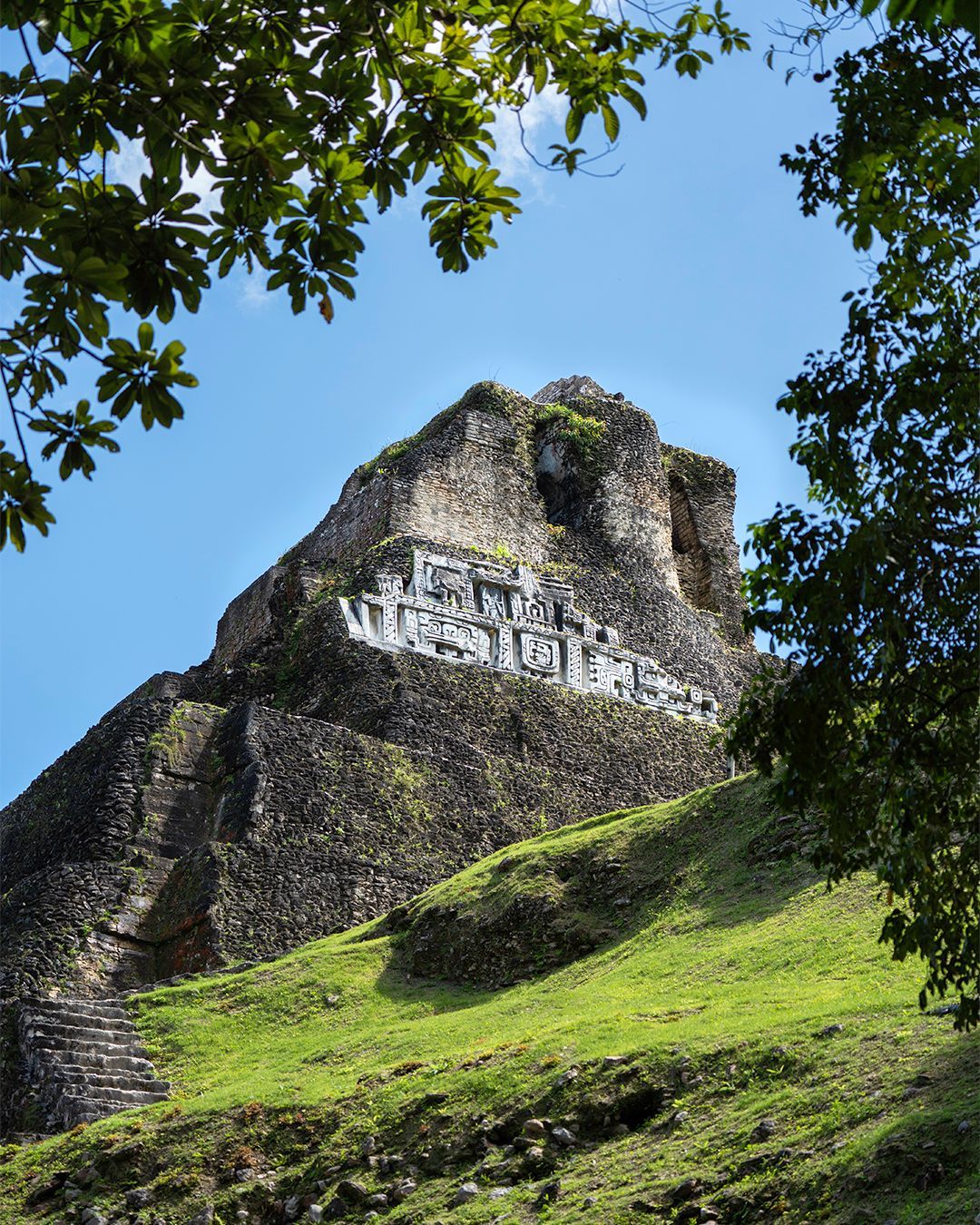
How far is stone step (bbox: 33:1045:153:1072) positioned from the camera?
1280 centimetres

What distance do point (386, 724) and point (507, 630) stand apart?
11.2ft

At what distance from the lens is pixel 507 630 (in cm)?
2272

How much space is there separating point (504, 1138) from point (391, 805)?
973 centimetres

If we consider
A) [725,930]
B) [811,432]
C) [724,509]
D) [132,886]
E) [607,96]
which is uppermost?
[724,509]

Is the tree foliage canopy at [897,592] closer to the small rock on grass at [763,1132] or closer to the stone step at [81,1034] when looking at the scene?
the small rock on grass at [763,1132]

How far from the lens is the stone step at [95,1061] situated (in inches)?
504

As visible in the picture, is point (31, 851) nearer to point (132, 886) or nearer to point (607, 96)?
point (132, 886)

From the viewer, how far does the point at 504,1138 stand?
8945 millimetres

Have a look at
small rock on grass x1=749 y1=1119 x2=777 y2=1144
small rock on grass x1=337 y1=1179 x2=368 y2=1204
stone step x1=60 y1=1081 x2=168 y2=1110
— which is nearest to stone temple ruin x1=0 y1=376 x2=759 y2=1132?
stone step x1=60 y1=1081 x2=168 y2=1110

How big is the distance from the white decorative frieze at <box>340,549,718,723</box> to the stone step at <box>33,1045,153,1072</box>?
362 inches

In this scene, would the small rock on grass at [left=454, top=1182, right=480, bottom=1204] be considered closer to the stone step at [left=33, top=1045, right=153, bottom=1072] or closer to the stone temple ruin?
the stone temple ruin

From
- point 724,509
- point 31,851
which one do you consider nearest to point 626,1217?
point 31,851

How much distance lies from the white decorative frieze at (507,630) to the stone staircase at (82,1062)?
28.3 ft

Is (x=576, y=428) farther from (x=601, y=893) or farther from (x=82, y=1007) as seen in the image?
(x=82, y=1007)
